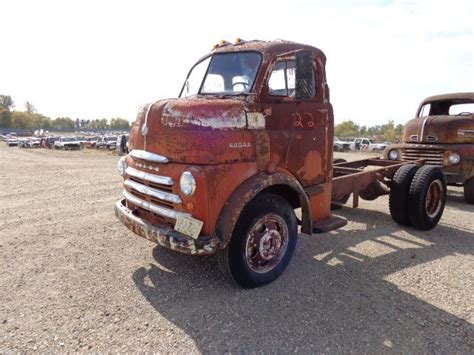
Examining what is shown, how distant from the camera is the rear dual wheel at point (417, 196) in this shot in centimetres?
587

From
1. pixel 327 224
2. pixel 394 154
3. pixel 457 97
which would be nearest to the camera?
pixel 327 224

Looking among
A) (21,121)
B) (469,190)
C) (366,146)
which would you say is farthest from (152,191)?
(21,121)

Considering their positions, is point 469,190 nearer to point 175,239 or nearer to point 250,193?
point 250,193

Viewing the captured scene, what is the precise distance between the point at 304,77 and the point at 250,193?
164 cm

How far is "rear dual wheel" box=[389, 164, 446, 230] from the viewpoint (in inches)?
231

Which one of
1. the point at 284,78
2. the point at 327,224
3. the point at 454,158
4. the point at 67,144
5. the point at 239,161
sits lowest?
the point at 67,144

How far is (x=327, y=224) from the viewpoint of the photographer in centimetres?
458

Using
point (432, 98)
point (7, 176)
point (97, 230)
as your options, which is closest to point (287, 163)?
point (97, 230)

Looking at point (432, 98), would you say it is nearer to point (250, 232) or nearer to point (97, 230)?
point (250, 232)

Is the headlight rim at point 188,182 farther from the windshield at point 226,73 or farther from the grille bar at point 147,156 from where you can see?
the windshield at point 226,73

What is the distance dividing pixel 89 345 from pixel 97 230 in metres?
3.10

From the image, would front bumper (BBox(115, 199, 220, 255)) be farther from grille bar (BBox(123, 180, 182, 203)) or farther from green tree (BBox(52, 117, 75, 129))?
green tree (BBox(52, 117, 75, 129))

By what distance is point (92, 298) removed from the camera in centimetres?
367

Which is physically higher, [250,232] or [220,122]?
[220,122]
